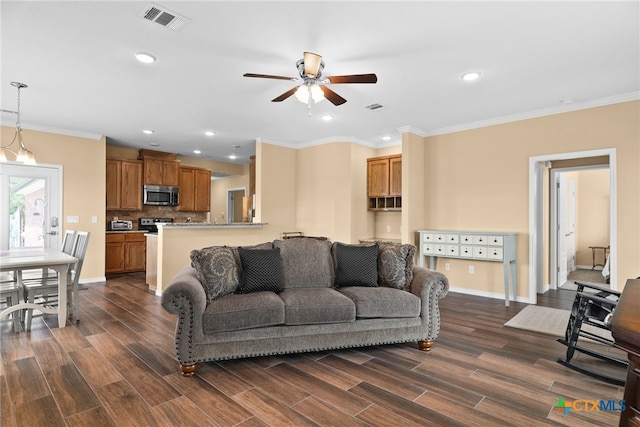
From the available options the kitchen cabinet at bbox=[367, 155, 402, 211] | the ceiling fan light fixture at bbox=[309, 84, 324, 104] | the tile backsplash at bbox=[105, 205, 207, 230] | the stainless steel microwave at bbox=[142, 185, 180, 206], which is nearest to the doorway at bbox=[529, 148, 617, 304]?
the kitchen cabinet at bbox=[367, 155, 402, 211]

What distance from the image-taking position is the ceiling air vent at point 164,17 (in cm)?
243

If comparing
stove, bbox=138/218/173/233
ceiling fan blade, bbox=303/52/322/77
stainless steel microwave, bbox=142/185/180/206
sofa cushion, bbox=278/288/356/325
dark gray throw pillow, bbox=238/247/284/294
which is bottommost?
sofa cushion, bbox=278/288/356/325

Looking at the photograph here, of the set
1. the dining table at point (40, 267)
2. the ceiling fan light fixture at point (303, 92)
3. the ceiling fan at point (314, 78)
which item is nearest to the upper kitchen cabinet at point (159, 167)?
the dining table at point (40, 267)

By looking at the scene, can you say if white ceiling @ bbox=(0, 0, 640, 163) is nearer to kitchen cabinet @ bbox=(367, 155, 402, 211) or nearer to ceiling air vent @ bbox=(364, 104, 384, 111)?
ceiling air vent @ bbox=(364, 104, 384, 111)

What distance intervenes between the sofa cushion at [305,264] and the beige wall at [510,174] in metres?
2.86

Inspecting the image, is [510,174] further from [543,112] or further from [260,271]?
[260,271]

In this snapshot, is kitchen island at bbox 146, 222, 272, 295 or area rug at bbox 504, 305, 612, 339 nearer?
area rug at bbox 504, 305, 612, 339

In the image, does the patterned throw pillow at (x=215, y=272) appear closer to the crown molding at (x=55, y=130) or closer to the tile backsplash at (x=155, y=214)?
the crown molding at (x=55, y=130)

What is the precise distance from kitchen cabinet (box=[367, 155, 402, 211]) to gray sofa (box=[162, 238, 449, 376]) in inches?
115

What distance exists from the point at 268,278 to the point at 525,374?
2.20m

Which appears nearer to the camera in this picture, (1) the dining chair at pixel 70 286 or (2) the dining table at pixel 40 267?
(2) the dining table at pixel 40 267

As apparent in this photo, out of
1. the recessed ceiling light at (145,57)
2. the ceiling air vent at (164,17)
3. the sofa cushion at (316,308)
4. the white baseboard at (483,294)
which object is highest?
the ceiling air vent at (164,17)

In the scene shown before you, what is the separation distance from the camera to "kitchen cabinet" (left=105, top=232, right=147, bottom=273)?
6.59 metres

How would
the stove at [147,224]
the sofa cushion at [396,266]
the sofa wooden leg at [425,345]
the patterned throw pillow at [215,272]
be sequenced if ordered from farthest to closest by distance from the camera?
1. the stove at [147,224]
2. the sofa cushion at [396,266]
3. the sofa wooden leg at [425,345]
4. the patterned throw pillow at [215,272]
